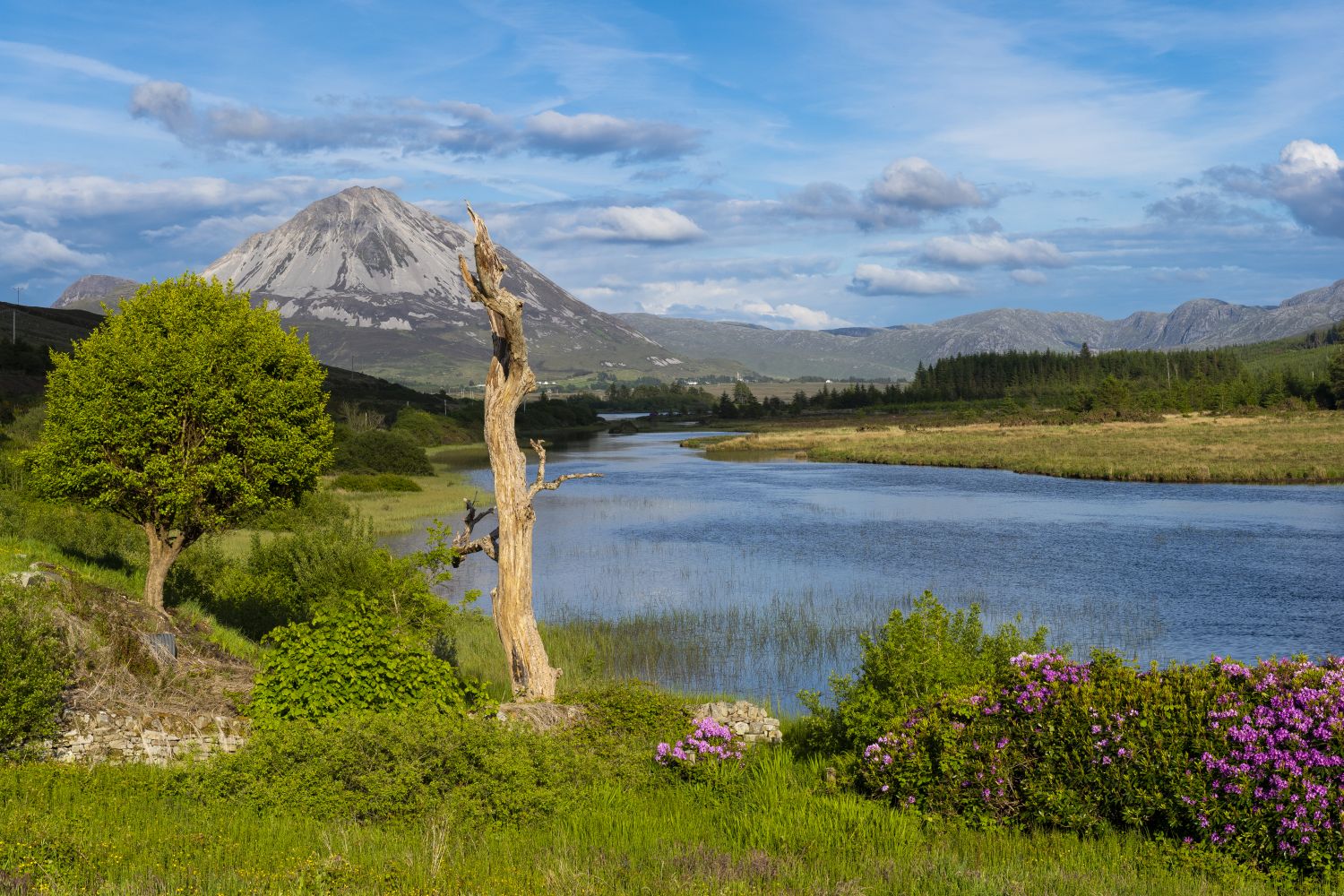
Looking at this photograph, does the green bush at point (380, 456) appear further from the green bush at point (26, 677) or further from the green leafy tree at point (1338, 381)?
the green leafy tree at point (1338, 381)

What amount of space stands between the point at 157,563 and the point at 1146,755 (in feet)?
62.1

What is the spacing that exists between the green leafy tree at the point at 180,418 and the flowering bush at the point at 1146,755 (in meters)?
14.7

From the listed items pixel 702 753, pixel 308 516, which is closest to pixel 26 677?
pixel 702 753

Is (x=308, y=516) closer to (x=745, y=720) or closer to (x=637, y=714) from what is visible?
(x=637, y=714)

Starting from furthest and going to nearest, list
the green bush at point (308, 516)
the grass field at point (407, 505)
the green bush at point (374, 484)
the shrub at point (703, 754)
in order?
the green bush at point (374, 484) → the grass field at point (407, 505) → the green bush at point (308, 516) → the shrub at point (703, 754)

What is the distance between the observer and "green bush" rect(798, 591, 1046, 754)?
1381 cm

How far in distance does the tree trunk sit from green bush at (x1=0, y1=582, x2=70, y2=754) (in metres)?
6.75

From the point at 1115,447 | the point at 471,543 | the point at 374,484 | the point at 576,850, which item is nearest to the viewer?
the point at 576,850

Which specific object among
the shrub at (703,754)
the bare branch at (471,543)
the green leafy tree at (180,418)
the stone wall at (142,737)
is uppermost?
the green leafy tree at (180,418)

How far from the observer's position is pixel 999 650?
50.7ft

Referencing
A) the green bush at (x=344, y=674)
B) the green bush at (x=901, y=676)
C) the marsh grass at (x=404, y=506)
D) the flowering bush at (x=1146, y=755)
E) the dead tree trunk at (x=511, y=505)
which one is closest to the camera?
the flowering bush at (x=1146, y=755)

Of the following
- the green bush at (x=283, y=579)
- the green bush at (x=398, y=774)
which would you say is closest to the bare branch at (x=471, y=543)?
the green bush at (x=283, y=579)

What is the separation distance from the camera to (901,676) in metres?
14.1

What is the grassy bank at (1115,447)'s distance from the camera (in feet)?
251
